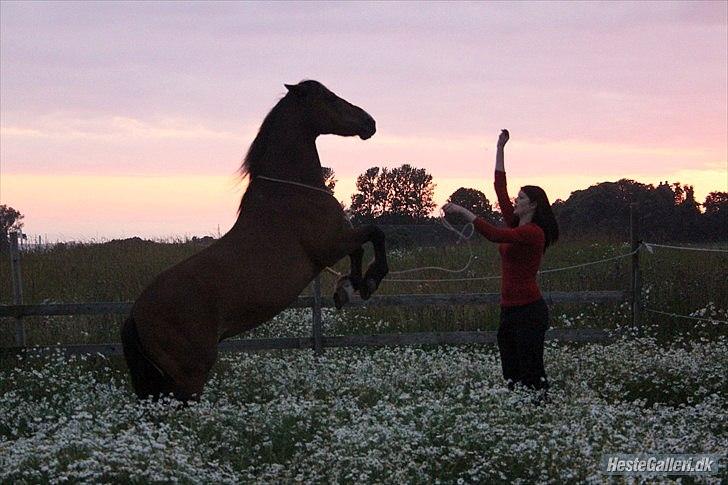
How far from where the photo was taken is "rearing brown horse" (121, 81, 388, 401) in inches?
278

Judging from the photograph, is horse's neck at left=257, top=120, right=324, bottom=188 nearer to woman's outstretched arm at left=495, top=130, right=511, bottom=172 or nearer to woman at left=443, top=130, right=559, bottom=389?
woman at left=443, top=130, right=559, bottom=389

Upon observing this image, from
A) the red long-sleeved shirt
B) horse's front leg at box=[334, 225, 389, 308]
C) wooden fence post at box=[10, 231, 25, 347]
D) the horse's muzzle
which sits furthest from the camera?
wooden fence post at box=[10, 231, 25, 347]

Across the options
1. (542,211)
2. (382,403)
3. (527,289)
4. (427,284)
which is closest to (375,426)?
(382,403)

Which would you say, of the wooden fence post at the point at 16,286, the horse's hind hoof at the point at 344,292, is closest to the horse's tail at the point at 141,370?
the horse's hind hoof at the point at 344,292

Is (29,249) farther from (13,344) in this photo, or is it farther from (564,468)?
(564,468)

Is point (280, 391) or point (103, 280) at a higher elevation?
point (103, 280)

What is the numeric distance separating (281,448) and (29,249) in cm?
1491

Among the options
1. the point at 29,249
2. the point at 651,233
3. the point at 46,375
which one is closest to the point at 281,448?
the point at 46,375

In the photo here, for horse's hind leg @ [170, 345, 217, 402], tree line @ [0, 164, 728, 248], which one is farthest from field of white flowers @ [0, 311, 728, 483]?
tree line @ [0, 164, 728, 248]

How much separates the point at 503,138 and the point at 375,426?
3.14m

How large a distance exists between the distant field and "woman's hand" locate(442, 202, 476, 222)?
2.40 metres

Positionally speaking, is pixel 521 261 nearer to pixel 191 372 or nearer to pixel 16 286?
pixel 191 372

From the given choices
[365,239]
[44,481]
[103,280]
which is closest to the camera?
[44,481]

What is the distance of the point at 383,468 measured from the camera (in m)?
5.48
